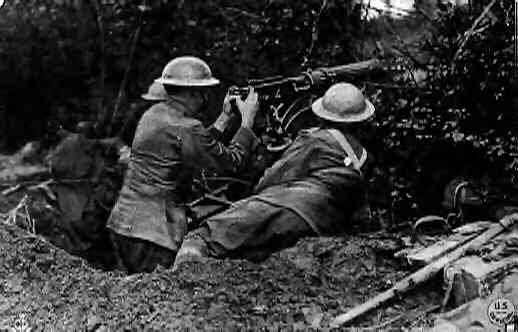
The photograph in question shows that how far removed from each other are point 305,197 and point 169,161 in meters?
1.28

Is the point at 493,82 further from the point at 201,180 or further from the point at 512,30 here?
the point at 201,180

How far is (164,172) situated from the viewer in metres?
7.39

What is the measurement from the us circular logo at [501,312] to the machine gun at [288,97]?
324cm

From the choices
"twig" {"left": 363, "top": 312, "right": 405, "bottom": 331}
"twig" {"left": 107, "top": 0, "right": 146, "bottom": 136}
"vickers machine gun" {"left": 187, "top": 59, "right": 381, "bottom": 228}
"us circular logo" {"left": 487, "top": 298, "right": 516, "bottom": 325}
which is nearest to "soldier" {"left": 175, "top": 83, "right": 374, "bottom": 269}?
"vickers machine gun" {"left": 187, "top": 59, "right": 381, "bottom": 228}

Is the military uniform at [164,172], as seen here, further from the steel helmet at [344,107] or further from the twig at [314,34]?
the twig at [314,34]

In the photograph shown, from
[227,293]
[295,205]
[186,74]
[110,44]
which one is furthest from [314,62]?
[227,293]

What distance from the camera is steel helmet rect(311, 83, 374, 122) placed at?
693 cm

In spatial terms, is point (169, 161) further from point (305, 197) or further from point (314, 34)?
point (314, 34)

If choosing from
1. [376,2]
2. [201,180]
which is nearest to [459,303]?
[201,180]

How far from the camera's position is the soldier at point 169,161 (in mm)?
7246

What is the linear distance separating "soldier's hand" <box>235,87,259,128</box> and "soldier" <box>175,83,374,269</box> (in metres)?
0.53

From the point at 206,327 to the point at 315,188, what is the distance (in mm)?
1694

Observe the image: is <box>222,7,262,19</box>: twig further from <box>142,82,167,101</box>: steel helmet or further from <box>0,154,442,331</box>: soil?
<box>0,154,442,331</box>: soil

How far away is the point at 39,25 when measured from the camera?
1073 cm
